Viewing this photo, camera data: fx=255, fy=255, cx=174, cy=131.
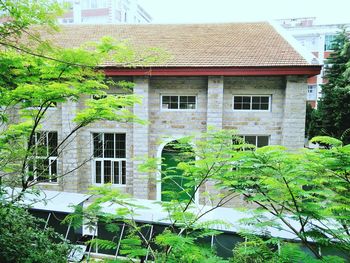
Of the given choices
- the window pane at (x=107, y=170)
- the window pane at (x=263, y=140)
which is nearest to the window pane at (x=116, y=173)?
the window pane at (x=107, y=170)

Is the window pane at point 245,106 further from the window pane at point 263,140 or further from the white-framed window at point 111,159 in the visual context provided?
the white-framed window at point 111,159

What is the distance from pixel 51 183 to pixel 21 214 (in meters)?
7.55

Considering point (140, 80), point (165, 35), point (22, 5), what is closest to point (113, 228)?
point (22, 5)

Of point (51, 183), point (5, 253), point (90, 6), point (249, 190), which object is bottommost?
point (51, 183)

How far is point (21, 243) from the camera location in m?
3.29

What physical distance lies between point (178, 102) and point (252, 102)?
2838 millimetres

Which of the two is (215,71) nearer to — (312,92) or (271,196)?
(271,196)

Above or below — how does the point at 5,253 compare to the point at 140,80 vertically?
below

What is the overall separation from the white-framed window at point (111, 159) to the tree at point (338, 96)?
12248 mm

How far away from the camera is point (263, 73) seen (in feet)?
29.7

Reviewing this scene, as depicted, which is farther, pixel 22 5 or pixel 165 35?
pixel 165 35

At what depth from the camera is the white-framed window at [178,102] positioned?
9.98 m

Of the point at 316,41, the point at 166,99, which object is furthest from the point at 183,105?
the point at 316,41

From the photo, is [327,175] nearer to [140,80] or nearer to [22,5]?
[22,5]
